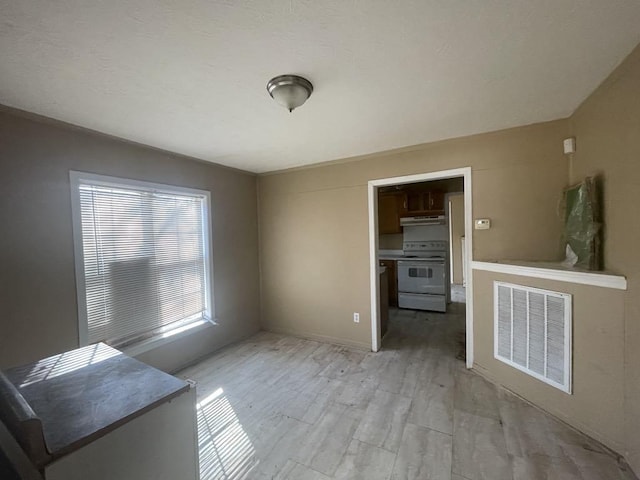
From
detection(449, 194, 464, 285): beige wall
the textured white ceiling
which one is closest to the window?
the textured white ceiling

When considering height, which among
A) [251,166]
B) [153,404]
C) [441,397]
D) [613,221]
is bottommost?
[441,397]

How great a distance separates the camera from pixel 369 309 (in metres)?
3.21

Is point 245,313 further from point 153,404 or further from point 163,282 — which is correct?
point 153,404

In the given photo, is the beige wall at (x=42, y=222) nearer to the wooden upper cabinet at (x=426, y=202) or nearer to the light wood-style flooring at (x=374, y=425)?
the light wood-style flooring at (x=374, y=425)

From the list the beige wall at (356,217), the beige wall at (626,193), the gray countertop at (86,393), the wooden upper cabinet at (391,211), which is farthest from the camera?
the wooden upper cabinet at (391,211)

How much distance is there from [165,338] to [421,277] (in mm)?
3940

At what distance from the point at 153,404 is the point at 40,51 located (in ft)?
5.59

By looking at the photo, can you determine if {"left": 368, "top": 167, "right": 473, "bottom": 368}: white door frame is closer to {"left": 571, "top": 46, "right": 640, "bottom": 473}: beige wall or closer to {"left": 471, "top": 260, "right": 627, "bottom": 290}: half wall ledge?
Answer: {"left": 471, "top": 260, "right": 627, "bottom": 290}: half wall ledge

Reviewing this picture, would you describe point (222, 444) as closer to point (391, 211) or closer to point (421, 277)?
point (421, 277)

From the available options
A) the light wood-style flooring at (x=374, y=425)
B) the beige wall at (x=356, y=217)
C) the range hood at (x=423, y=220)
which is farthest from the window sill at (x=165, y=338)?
the range hood at (x=423, y=220)

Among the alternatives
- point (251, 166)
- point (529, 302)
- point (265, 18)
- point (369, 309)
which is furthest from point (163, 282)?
point (529, 302)

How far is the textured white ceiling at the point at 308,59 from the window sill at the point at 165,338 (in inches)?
76.6

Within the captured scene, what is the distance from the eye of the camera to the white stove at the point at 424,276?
180 inches

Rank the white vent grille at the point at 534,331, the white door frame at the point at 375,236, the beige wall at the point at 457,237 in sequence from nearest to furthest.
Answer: the white vent grille at the point at 534,331, the white door frame at the point at 375,236, the beige wall at the point at 457,237
